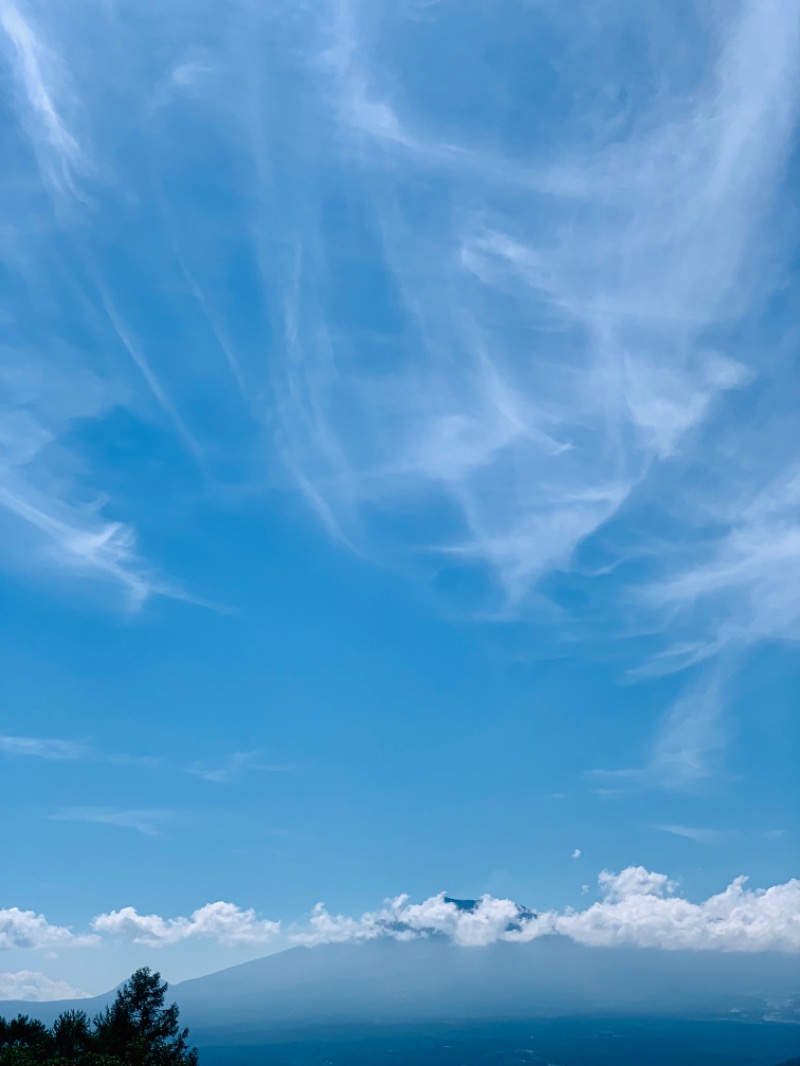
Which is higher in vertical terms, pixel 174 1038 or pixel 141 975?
pixel 141 975

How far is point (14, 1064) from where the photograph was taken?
42750 mm

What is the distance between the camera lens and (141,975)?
5853cm

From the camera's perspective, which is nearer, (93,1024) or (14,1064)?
(14,1064)

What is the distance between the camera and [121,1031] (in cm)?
5691

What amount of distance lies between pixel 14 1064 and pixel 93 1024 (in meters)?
19.7

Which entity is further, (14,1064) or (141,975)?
(141,975)

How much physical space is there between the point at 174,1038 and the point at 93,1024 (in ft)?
24.5

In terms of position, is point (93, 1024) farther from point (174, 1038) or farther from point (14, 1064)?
point (14, 1064)

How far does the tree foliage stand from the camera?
53719mm

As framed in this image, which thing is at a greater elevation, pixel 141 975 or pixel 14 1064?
pixel 141 975

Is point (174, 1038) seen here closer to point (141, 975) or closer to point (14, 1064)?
point (141, 975)

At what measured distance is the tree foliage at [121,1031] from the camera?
5372 centimetres

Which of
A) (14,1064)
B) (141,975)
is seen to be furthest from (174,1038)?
(14,1064)

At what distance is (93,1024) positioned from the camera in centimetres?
6009
